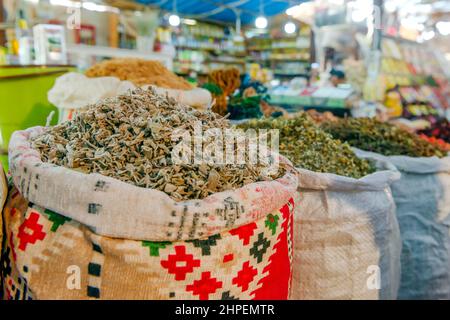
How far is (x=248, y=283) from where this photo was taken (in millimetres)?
855

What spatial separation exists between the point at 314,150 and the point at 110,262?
2.86 feet

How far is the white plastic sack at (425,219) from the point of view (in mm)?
1604

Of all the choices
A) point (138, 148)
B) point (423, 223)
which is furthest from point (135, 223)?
point (423, 223)

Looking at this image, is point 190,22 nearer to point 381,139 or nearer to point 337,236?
point 381,139

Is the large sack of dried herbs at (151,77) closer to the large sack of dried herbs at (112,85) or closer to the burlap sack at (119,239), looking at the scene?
the large sack of dried herbs at (112,85)

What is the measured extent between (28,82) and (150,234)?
49.0 inches

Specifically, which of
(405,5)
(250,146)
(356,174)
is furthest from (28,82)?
(405,5)

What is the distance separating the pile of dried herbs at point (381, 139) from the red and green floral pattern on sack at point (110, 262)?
3.76 feet

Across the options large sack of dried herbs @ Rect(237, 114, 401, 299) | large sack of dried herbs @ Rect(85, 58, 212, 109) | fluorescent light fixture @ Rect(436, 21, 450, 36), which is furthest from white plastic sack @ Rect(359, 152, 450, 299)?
fluorescent light fixture @ Rect(436, 21, 450, 36)

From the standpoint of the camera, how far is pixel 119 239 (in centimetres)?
74

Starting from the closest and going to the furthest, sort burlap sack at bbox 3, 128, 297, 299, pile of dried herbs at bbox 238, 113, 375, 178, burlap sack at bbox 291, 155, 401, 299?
burlap sack at bbox 3, 128, 297, 299 → burlap sack at bbox 291, 155, 401, 299 → pile of dried herbs at bbox 238, 113, 375, 178

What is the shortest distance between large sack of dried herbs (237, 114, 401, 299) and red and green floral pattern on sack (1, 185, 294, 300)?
462mm

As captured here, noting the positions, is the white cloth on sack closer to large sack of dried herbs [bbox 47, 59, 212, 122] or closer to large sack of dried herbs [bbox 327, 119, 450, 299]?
large sack of dried herbs [bbox 47, 59, 212, 122]

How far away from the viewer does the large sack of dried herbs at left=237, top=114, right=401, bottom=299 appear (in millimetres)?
1245
